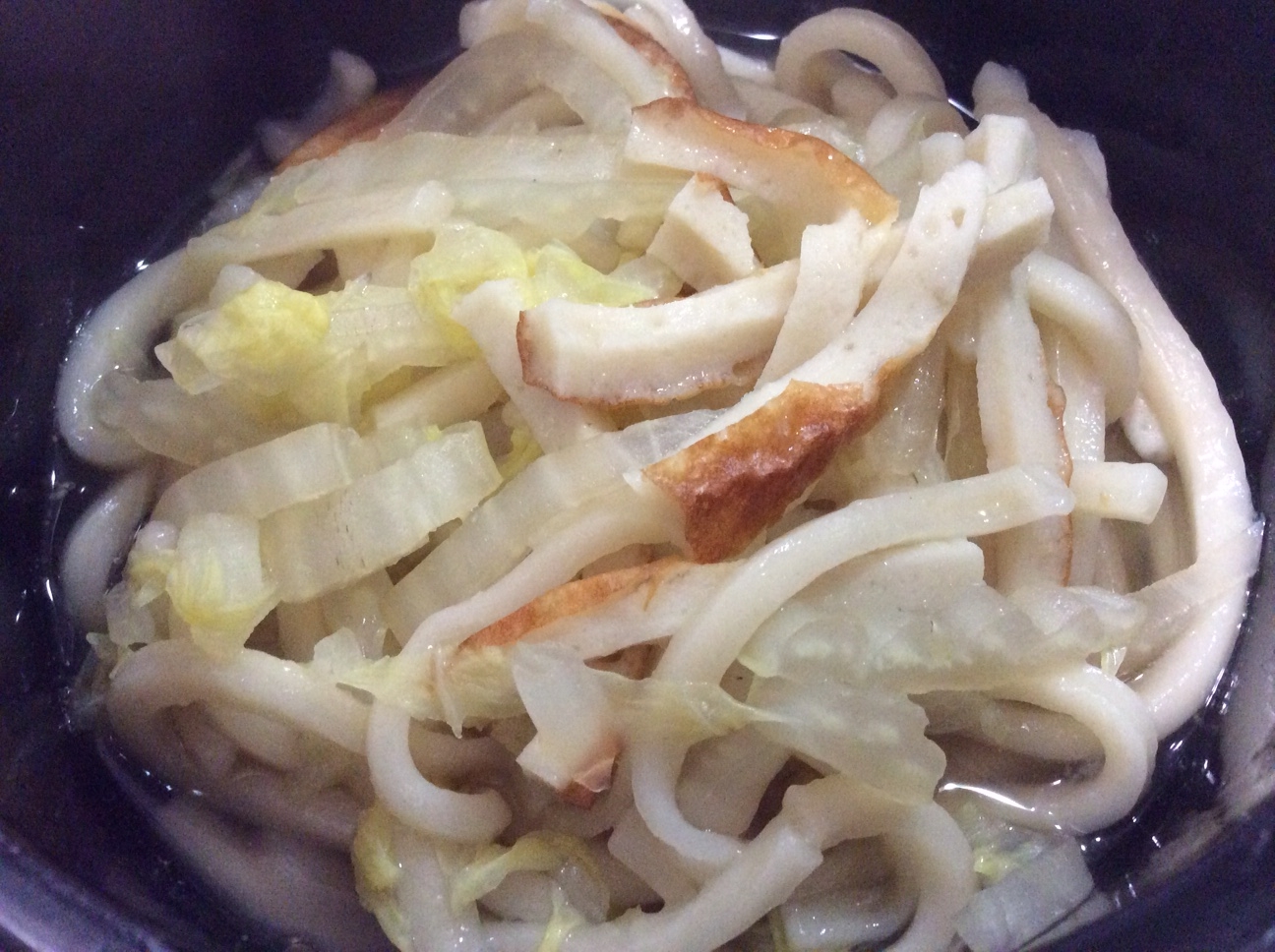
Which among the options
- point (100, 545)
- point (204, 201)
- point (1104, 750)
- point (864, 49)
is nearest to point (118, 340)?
point (100, 545)

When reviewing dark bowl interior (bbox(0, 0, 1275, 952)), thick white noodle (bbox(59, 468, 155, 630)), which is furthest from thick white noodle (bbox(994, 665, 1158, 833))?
thick white noodle (bbox(59, 468, 155, 630))

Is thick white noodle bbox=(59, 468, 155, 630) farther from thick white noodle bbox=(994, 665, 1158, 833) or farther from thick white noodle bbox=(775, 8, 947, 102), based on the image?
thick white noodle bbox=(775, 8, 947, 102)

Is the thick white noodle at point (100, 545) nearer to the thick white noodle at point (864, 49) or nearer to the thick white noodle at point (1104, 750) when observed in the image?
the thick white noodle at point (1104, 750)

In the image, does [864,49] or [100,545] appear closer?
[100,545]

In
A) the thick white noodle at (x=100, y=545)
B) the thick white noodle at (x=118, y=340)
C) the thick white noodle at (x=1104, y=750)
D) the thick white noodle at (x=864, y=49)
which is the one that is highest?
the thick white noodle at (x=864, y=49)

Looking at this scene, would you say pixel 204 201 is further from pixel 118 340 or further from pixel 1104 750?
pixel 1104 750

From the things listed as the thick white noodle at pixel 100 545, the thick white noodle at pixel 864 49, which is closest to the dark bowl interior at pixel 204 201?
the thick white noodle at pixel 100 545

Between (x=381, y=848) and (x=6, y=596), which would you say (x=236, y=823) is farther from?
(x=6, y=596)

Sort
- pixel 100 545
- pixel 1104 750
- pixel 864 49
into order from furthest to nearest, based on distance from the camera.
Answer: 1. pixel 864 49
2. pixel 100 545
3. pixel 1104 750
